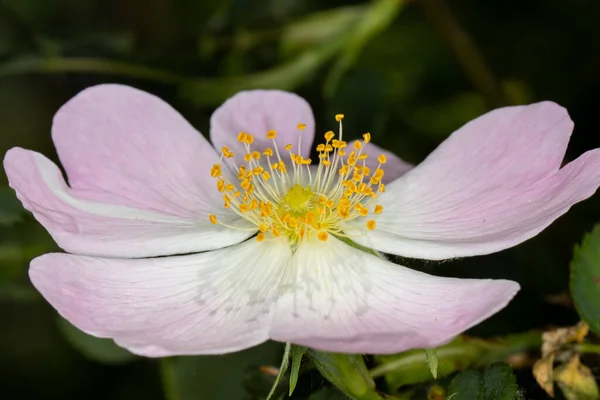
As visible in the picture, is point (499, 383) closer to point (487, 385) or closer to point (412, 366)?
point (487, 385)

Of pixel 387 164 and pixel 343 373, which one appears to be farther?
pixel 387 164

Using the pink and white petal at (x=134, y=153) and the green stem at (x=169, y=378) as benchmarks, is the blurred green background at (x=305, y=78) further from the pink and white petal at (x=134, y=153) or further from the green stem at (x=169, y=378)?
the pink and white petal at (x=134, y=153)

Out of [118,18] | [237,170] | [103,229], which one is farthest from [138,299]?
[118,18]

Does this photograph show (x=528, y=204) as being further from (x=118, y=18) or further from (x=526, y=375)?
(x=118, y=18)

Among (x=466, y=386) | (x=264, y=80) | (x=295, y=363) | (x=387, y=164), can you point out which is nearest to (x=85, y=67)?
(x=264, y=80)

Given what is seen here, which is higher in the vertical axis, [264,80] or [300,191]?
[264,80]

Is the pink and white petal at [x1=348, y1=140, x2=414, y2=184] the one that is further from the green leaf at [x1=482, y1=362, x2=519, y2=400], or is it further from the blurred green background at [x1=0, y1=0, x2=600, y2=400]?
the green leaf at [x1=482, y1=362, x2=519, y2=400]
